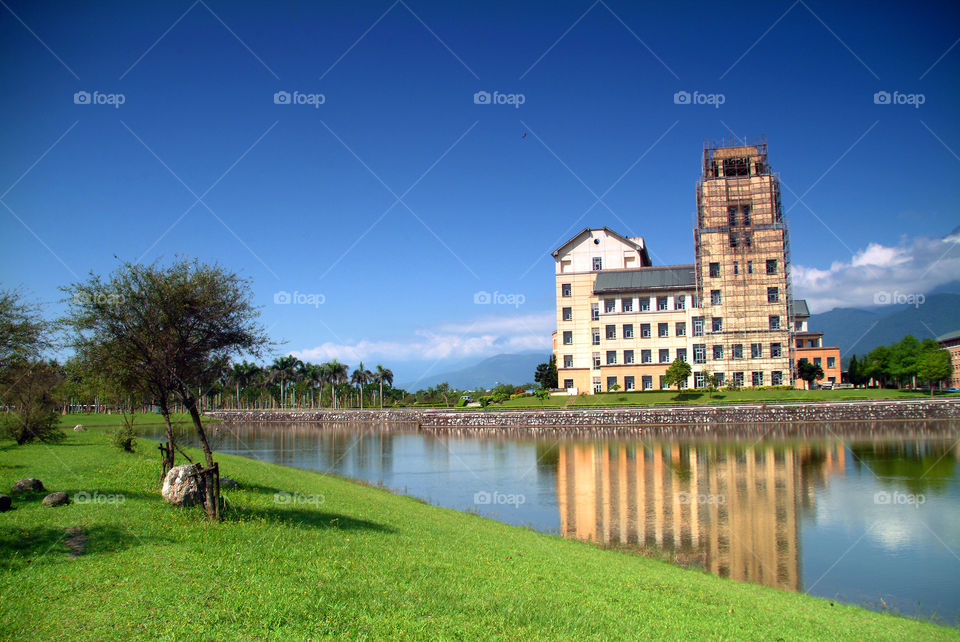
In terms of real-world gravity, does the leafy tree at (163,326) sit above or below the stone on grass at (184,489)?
above

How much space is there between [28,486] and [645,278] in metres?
69.3

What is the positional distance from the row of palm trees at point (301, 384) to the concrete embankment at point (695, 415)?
4847 centimetres

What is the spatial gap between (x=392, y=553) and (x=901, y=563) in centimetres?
1395

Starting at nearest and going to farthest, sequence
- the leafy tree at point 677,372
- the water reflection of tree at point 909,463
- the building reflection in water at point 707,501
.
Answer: the building reflection in water at point 707,501 → the water reflection of tree at point 909,463 → the leafy tree at point 677,372

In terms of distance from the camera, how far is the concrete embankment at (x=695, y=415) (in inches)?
2114

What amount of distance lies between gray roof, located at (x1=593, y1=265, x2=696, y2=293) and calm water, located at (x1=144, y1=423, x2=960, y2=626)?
94.7 ft

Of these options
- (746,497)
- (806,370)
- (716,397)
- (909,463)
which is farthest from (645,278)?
(746,497)

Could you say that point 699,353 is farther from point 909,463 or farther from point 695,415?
point 909,463

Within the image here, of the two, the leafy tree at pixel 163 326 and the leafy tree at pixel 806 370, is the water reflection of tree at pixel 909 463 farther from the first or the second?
the leafy tree at pixel 806 370

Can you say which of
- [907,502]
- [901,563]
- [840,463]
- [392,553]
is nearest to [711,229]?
[840,463]

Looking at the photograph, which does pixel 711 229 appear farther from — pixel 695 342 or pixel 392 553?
pixel 392 553

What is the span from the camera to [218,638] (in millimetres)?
7930

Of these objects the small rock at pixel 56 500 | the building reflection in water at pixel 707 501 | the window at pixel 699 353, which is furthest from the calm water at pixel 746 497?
the window at pixel 699 353

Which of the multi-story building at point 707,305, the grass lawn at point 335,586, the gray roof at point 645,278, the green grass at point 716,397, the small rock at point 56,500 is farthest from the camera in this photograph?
the gray roof at point 645,278
